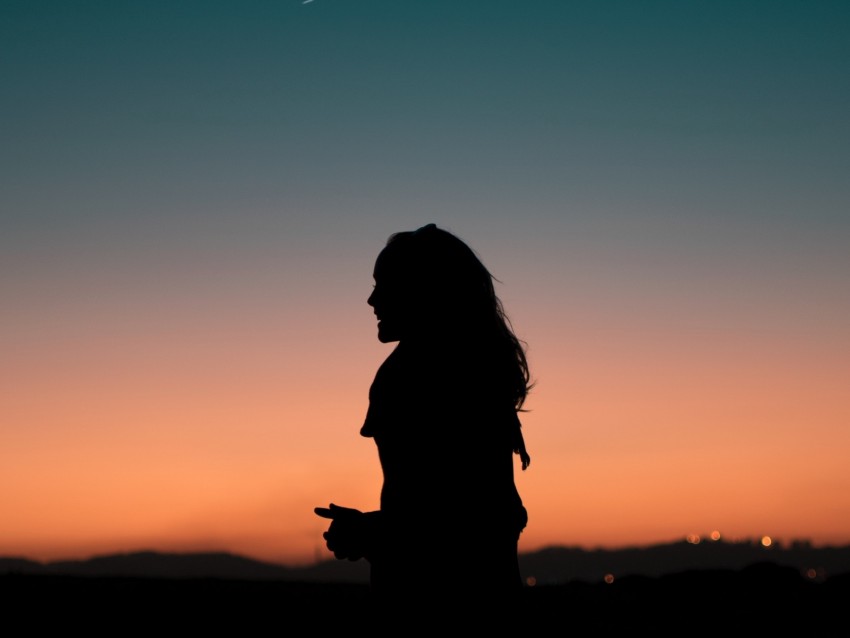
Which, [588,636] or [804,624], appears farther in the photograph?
[804,624]

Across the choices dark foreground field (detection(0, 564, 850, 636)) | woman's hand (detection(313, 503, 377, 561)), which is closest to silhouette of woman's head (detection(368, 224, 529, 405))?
woman's hand (detection(313, 503, 377, 561))

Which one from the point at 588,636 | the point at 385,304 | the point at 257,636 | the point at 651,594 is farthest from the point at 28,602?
the point at 651,594

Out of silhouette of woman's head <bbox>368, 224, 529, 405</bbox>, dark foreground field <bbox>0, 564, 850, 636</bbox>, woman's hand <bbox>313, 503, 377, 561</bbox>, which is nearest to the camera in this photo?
woman's hand <bbox>313, 503, 377, 561</bbox>

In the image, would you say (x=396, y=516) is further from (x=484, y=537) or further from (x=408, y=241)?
(x=408, y=241)

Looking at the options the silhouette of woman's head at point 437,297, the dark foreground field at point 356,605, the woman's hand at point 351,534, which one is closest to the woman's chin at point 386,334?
the silhouette of woman's head at point 437,297

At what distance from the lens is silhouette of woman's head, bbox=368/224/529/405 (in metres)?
3.01

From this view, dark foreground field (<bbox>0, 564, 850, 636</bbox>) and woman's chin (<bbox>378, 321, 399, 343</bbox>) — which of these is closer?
woman's chin (<bbox>378, 321, 399, 343</bbox>)

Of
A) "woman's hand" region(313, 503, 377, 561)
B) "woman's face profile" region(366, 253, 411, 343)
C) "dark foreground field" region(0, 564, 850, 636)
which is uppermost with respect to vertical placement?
"woman's face profile" region(366, 253, 411, 343)

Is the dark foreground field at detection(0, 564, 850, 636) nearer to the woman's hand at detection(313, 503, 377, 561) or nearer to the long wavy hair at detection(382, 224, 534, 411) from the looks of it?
the long wavy hair at detection(382, 224, 534, 411)

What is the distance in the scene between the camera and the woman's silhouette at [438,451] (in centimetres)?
271

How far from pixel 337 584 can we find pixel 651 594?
324cm

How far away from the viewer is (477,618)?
2711 millimetres

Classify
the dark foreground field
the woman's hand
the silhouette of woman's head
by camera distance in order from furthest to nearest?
the dark foreground field → the silhouette of woman's head → the woman's hand

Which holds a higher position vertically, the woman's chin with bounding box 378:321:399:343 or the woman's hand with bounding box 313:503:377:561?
the woman's chin with bounding box 378:321:399:343
